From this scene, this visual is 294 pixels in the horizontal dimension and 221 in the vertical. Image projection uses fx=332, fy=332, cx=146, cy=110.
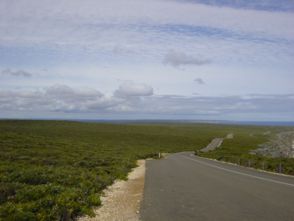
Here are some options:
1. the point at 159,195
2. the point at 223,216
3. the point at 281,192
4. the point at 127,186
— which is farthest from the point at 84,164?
the point at 223,216

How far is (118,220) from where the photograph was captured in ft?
32.8

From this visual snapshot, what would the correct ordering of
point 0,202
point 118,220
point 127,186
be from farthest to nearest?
point 127,186 < point 0,202 < point 118,220

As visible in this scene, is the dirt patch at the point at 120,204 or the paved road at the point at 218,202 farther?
the dirt patch at the point at 120,204

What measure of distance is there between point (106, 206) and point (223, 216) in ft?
14.4

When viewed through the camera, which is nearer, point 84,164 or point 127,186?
point 127,186

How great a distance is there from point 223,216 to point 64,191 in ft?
19.3

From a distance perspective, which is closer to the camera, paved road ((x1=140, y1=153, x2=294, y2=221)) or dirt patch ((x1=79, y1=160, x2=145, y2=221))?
paved road ((x1=140, y1=153, x2=294, y2=221))

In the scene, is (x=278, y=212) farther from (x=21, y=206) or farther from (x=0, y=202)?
(x=0, y=202)

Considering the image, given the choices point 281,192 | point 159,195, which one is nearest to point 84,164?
point 159,195

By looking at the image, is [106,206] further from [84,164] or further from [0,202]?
[84,164]

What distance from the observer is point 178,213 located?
34.7ft

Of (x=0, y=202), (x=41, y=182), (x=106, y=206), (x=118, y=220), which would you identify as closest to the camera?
(x=118, y=220)

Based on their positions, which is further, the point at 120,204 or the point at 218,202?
the point at 120,204

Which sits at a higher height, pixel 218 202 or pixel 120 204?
pixel 218 202
